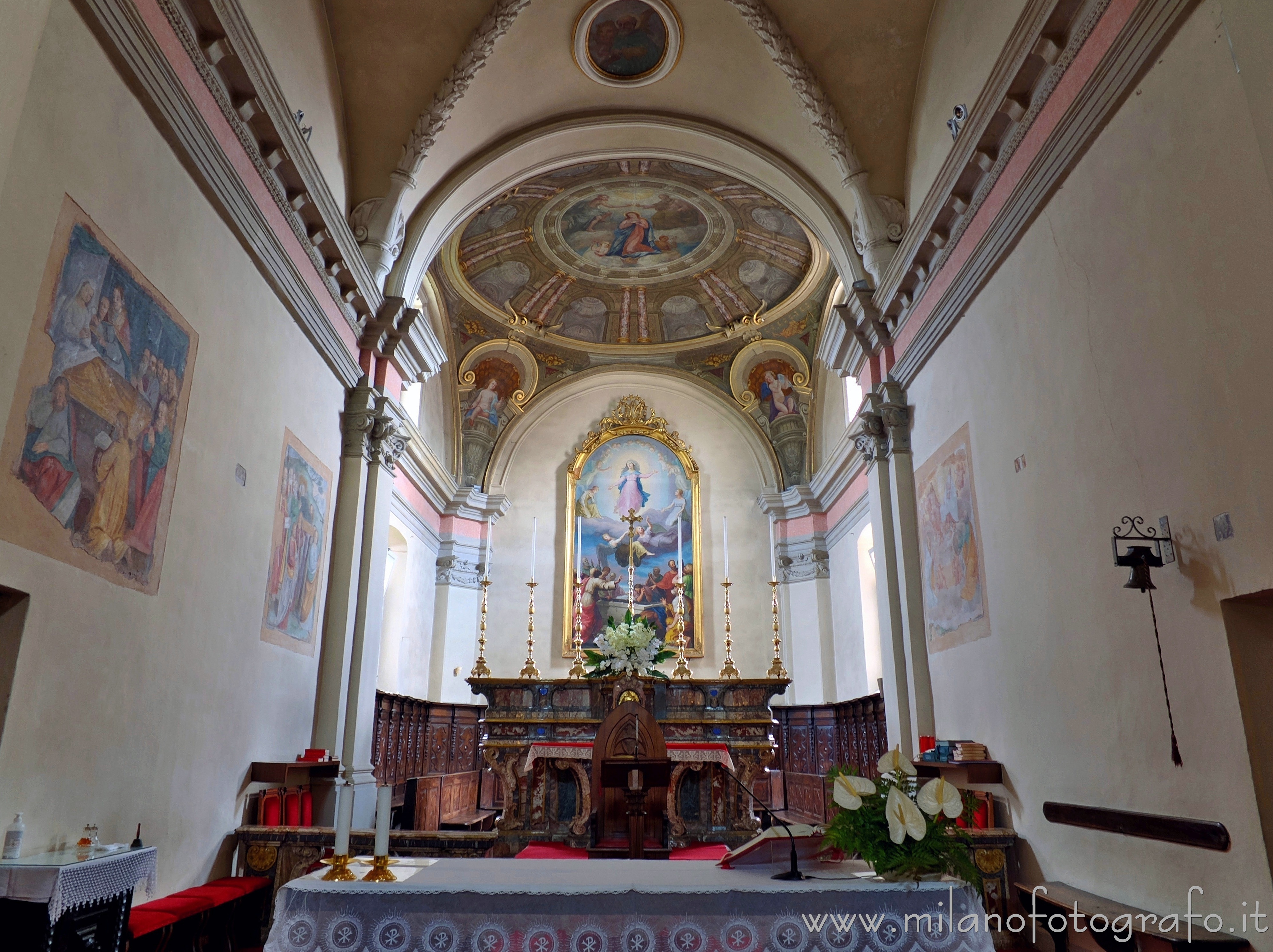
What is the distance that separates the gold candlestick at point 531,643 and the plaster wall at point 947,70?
6.92 m

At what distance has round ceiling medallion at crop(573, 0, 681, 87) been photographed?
9.80 metres

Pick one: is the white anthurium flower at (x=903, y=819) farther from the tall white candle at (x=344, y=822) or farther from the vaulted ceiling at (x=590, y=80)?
the vaulted ceiling at (x=590, y=80)

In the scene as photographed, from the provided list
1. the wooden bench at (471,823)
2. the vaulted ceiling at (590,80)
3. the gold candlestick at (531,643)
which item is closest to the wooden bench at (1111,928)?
the gold candlestick at (531,643)

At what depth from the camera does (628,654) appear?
9.92 meters

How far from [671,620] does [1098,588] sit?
34.2ft

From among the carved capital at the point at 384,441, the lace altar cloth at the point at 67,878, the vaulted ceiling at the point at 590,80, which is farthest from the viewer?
the carved capital at the point at 384,441

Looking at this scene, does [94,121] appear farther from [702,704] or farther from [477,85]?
[702,704]

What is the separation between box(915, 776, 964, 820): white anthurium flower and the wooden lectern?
244 centimetres

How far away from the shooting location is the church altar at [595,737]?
870cm

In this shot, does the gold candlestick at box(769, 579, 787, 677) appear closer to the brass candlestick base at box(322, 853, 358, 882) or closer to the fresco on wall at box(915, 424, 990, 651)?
the fresco on wall at box(915, 424, 990, 651)

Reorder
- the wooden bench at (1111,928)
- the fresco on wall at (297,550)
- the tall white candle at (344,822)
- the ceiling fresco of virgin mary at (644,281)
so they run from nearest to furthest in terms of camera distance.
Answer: the tall white candle at (344,822), the wooden bench at (1111,928), the fresco on wall at (297,550), the ceiling fresco of virgin mary at (644,281)

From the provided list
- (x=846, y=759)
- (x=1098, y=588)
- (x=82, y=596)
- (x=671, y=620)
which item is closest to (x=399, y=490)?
(x=671, y=620)

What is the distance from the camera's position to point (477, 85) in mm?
9945

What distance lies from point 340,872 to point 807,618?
41.8 ft
